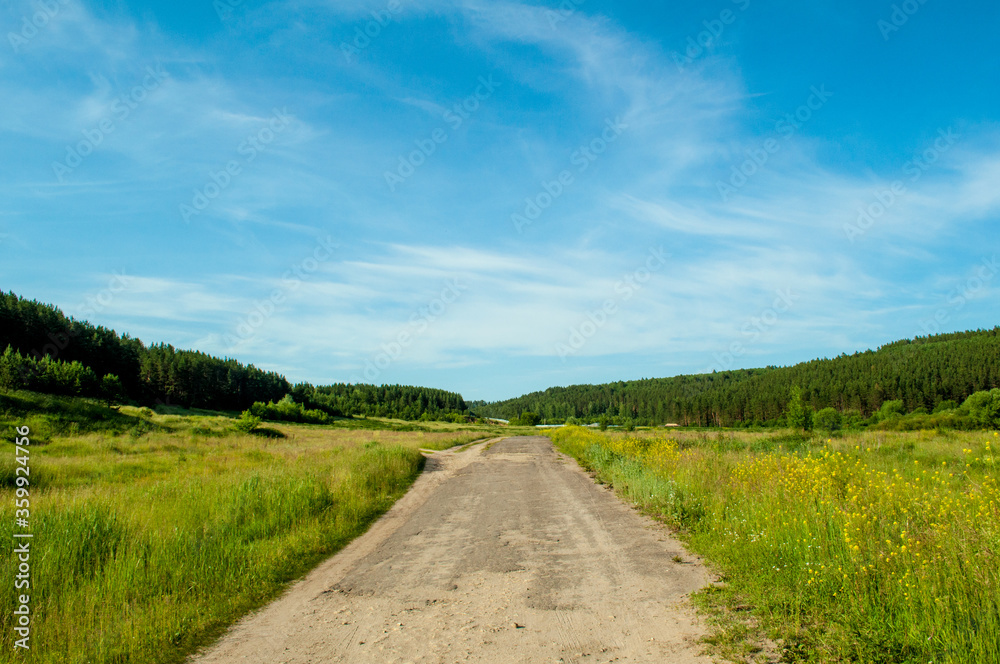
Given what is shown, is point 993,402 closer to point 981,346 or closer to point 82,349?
point 981,346

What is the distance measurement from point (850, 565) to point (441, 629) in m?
4.25

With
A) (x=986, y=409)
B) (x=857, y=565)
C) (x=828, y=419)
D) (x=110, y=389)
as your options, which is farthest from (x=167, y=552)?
(x=828, y=419)

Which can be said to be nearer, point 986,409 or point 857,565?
point 857,565

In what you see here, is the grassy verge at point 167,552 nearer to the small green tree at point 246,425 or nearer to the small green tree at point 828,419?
the small green tree at point 246,425

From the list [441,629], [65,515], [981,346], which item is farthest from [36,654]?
[981,346]

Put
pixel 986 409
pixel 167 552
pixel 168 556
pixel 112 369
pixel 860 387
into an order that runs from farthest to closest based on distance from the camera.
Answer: pixel 860 387
pixel 112 369
pixel 986 409
pixel 167 552
pixel 168 556

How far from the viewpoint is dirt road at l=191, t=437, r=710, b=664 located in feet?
14.9

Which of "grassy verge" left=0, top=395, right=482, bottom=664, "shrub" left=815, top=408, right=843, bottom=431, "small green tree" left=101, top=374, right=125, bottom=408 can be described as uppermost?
"small green tree" left=101, top=374, right=125, bottom=408

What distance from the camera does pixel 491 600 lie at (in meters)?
5.80

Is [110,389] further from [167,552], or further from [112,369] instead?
[167,552]

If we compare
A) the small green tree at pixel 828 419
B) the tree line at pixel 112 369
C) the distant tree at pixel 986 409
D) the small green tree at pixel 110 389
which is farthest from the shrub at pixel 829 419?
the small green tree at pixel 110 389

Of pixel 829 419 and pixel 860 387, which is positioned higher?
pixel 860 387

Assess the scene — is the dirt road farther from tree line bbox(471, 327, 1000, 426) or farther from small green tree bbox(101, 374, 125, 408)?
tree line bbox(471, 327, 1000, 426)

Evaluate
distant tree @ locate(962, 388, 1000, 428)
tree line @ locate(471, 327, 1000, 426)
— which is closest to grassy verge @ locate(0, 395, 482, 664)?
distant tree @ locate(962, 388, 1000, 428)
